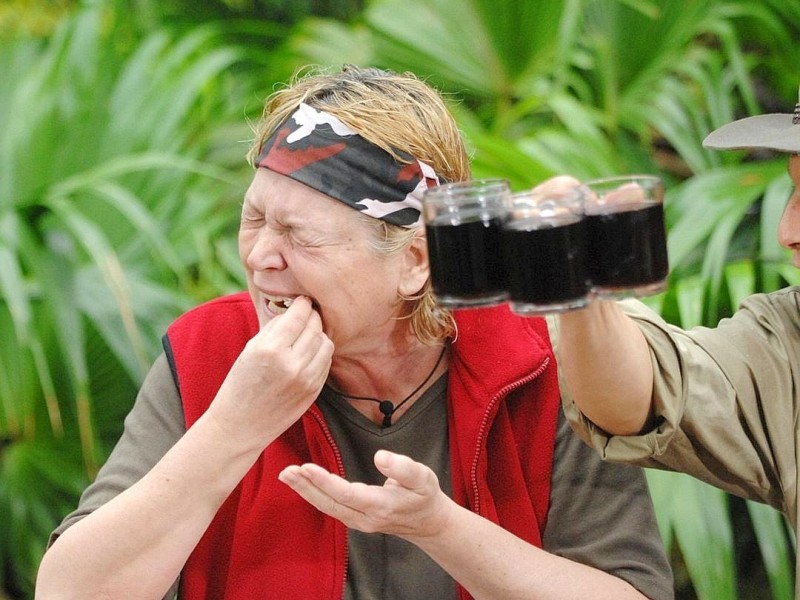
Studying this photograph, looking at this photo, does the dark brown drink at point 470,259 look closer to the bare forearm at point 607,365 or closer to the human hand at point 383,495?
the bare forearm at point 607,365

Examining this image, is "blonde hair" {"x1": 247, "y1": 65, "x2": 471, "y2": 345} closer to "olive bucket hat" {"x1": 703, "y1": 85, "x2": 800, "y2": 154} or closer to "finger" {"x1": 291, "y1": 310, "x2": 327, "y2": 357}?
"finger" {"x1": 291, "y1": 310, "x2": 327, "y2": 357}

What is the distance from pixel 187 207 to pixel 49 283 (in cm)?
54

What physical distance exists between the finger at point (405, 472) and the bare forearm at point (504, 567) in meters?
0.11

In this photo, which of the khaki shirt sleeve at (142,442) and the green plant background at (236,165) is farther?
the green plant background at (236,165)

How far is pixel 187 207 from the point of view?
306cm

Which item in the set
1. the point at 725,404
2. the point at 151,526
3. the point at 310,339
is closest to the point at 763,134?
the point at 725,404

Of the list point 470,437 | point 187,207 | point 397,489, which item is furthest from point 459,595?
point 187,207

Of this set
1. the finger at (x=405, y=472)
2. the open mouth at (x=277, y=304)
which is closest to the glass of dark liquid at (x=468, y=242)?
the finger at (x=405, y=472)

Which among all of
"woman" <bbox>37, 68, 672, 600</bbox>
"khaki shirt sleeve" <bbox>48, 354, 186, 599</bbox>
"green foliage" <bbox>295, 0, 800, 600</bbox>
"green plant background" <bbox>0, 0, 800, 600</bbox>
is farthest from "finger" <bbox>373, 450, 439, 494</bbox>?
"green foliage" <bbox>295, 0, 800, 600</bbox>

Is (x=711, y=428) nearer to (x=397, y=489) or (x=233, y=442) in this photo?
(x=397, y=489)

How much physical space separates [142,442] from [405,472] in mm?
558

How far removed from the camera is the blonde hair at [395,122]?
1.77 meters

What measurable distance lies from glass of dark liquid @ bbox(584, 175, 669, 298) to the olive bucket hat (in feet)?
0.99

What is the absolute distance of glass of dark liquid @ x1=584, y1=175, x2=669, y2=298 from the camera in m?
1.28
